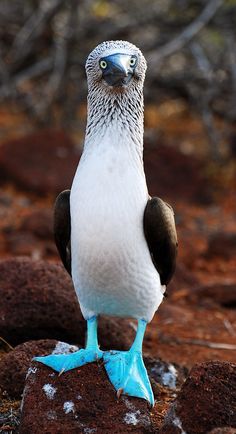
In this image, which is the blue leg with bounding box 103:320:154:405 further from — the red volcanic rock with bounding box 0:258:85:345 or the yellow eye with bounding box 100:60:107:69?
the yellow eye with bounding box 100:60:107:69

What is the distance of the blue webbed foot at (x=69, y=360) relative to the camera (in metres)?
3.92

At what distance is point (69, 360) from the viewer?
13.0 feet

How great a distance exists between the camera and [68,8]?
11.1 meters

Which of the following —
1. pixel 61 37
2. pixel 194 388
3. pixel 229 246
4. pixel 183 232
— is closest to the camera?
pixel 194 388

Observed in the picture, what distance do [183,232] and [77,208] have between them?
537cm

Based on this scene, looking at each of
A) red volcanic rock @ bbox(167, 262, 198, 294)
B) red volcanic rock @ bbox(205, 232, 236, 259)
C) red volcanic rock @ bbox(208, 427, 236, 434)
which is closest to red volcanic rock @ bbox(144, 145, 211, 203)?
red volcanic rock @ bbox(205, 232, 236, 259)

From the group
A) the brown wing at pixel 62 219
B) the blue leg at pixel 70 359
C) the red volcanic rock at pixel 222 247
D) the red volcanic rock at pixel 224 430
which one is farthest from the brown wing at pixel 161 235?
the red volcanic rock at pixel 222 247

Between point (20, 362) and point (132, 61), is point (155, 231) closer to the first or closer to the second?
point (132, 61)

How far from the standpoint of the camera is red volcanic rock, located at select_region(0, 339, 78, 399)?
13.9 feet

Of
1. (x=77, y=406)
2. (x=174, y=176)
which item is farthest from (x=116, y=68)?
(x=174, y=176)

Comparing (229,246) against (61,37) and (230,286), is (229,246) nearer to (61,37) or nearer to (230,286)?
(230,286)

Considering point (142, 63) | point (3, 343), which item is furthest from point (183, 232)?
point (142, 63)

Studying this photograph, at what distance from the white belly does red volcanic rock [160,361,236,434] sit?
59cm

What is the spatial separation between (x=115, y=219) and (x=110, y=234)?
0.25 ft
